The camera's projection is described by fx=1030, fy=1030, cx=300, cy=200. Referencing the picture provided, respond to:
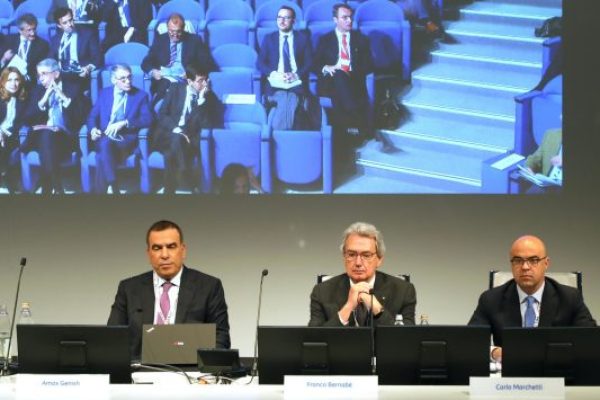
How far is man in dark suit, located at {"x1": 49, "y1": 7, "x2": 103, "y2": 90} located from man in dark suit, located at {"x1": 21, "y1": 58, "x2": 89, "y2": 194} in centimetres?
6

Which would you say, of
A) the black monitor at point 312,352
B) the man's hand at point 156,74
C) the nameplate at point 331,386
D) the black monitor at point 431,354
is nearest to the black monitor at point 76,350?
the black monitor at point 312,352

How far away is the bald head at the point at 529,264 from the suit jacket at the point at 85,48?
9.16 feet

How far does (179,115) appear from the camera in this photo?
607cm

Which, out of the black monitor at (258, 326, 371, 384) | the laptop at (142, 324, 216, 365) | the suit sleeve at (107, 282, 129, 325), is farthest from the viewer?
the suit sleeve at (107, 282, 129, 325)

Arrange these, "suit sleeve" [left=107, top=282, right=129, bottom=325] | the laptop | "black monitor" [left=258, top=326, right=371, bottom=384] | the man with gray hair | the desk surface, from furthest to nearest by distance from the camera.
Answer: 1. "suit sleeve" [left=107, top=282, right=129, bottom=325]
2. the man with gray hair
3. the laptop
4. "black monitor" [left=258, top=326, right=371, bottom=384]
5. the desk surface

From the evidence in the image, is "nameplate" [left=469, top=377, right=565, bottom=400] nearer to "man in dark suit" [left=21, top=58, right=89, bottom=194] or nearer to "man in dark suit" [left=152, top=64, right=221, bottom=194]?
"man in dark suit" [left=152, top=64, right=221, bottom=194]

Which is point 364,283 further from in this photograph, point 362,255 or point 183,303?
point 183,303

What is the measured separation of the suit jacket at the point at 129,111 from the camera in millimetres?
6059

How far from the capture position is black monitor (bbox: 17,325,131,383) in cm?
338

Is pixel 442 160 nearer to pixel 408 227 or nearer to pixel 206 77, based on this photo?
pixel 408 227

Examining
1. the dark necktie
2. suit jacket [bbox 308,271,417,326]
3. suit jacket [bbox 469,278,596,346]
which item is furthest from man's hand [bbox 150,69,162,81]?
suit jacket [bbox 469,278,596,346]

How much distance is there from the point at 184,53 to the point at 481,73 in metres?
1.74

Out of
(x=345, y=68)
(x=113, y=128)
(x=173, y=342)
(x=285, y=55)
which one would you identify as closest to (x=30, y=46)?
(x=113, y=128)

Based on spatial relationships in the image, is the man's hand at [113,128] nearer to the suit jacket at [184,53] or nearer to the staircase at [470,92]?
the suit jacket at [184,53]
